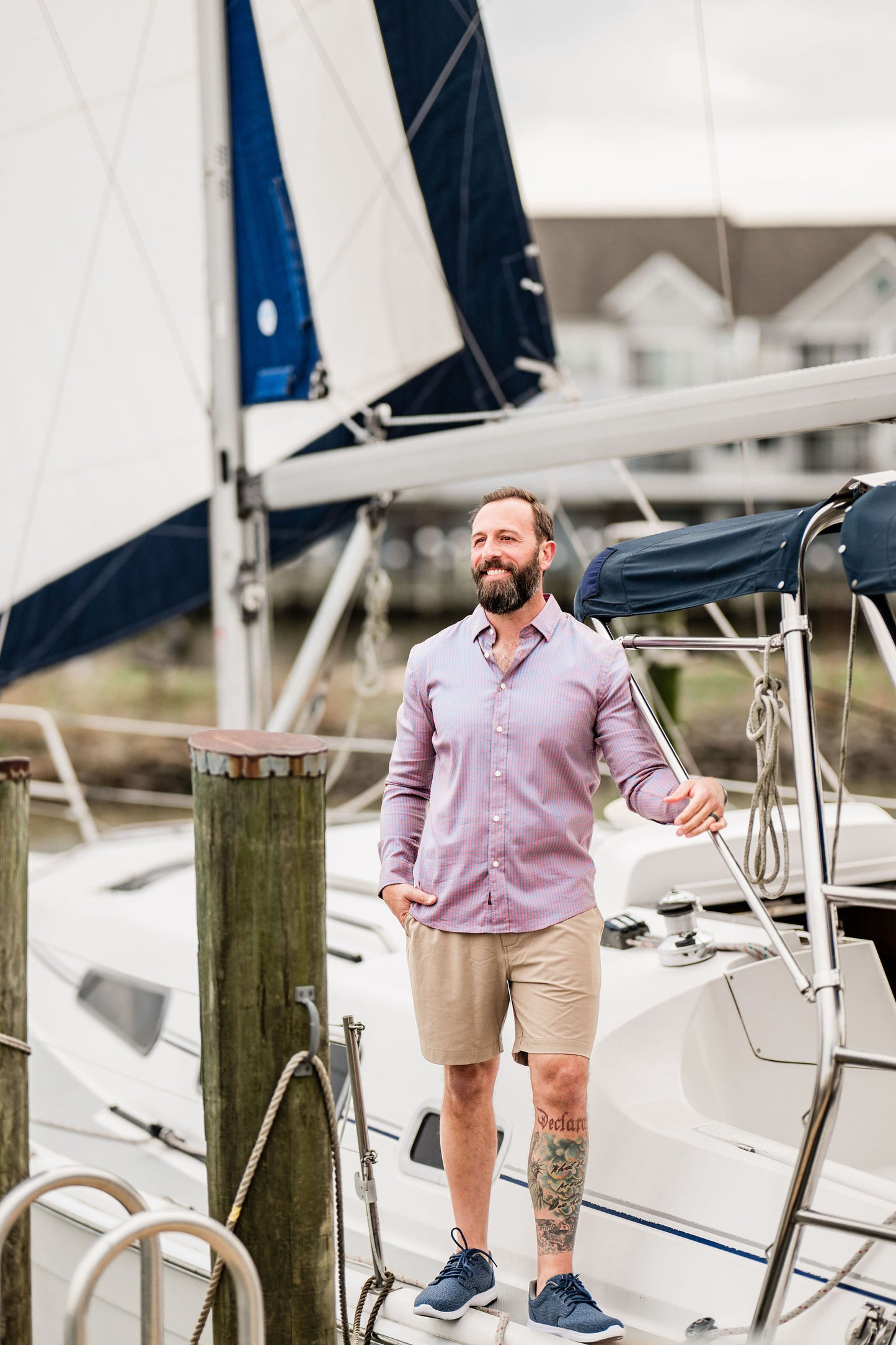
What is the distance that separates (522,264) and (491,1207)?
12.4ft

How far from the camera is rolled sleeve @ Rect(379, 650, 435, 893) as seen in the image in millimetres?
2410

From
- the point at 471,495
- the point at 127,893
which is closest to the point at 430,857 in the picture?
the point at 127,893

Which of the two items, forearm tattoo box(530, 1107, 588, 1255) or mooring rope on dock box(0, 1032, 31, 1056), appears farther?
mooring rope on dock box(0, 1032, 31, 1056)

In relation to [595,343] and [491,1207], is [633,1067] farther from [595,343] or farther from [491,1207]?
[595,343]

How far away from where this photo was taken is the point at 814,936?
1906 millimetres

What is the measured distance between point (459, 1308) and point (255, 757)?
1.16 m

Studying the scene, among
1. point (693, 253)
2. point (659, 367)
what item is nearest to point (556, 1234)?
point (659, 367)

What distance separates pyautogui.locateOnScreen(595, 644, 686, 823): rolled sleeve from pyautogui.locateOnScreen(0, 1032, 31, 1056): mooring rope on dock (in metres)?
1.34

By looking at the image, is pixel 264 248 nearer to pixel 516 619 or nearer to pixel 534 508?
pixel 534 508

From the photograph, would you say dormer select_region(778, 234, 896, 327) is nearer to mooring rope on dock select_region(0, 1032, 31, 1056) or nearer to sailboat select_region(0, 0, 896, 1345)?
sailboat select_region(0, 0, 896, 1345)

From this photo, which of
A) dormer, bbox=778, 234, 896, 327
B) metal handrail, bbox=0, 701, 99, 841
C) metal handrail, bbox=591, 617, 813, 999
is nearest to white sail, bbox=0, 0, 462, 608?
metal handrail, bbox=0, 701, 99, 841

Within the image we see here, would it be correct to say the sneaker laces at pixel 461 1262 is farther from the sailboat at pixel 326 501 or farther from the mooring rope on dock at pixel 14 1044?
the mooring rope on dock at pixel 14 1044

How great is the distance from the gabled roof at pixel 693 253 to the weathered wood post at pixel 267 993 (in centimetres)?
2718

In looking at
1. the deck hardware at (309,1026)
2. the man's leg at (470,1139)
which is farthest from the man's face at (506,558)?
the man's leg at (470,1139)
